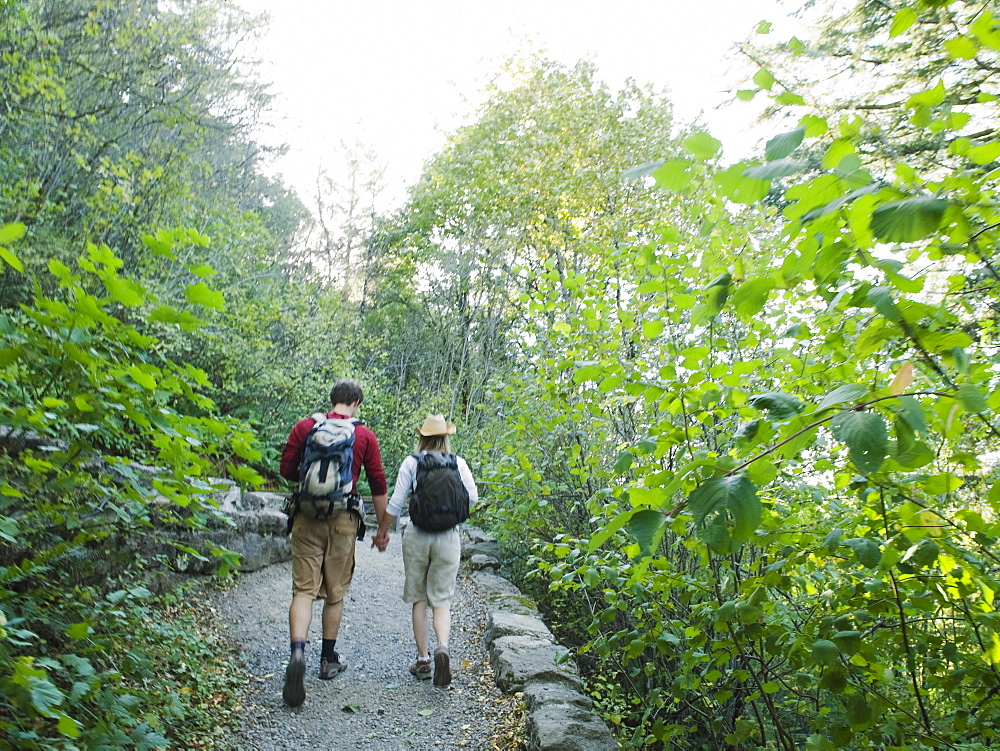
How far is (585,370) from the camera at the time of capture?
2.45 meters

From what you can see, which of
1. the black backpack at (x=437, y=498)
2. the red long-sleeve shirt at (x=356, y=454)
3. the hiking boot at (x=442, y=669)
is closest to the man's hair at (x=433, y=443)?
the black backpack at (x=437, y=498)

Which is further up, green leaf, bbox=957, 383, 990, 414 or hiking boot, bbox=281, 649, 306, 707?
green leaf, bbox=957, 383, 990, 414

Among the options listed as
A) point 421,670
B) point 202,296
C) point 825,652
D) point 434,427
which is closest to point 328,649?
point 421,670

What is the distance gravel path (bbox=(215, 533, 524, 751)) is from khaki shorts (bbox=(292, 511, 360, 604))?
66cm

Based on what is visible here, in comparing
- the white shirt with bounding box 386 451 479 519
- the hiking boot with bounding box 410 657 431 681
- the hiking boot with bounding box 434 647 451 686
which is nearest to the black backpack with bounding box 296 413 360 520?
the white shirt with bounding box 386 451 479 519

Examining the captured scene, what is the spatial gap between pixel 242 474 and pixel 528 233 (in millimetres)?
9517

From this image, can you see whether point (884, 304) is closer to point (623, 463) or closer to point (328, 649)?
point (623, 463)

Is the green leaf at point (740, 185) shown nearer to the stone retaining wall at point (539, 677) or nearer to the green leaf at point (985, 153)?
the green leaf at point (985, 153)

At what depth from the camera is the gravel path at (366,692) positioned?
12.1 feet

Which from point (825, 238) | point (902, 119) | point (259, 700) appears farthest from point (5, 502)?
point (902, 119)

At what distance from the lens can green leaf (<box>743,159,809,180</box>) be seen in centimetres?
106

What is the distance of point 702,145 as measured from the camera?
112cm

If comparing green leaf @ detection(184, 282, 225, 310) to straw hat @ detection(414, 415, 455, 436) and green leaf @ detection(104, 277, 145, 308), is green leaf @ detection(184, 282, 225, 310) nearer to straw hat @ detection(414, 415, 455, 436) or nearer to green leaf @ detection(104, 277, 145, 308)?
green leaf @ detection(104, 277, 145, 308)

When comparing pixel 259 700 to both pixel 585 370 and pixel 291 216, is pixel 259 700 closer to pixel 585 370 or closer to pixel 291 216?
pixel 585 370
